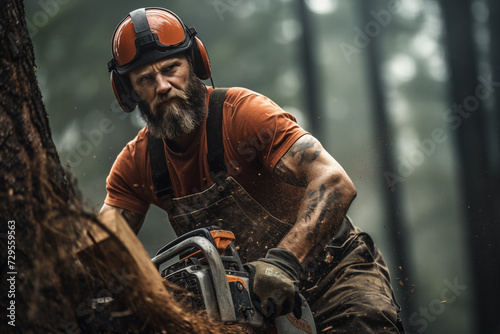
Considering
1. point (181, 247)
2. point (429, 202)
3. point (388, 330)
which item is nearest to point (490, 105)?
point (429, 202)

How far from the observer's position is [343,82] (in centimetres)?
736

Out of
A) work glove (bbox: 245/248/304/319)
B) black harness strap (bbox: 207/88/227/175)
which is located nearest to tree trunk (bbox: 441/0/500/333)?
black harness strap (bbox: 207/88/227/175)

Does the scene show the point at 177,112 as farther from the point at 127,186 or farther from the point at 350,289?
the point at 350,289

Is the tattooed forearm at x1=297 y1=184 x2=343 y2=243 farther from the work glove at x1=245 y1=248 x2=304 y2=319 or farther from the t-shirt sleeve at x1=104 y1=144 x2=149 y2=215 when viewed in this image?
the t-shirt sleeve at x1=104 y1=144 x2=149 y2=215

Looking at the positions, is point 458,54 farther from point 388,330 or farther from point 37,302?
point 37,302

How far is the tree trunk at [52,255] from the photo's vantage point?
3.67 ft

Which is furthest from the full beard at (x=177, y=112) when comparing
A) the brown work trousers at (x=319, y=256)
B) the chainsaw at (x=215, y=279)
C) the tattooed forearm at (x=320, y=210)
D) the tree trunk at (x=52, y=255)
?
the tree trunk at (x=52, y=255)

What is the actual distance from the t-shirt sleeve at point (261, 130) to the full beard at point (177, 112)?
0.21 metres

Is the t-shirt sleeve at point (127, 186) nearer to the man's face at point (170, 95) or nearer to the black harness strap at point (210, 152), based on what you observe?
the black harness strap at point (210, 152)

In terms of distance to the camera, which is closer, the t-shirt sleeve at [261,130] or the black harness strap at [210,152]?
the t-shirt sleeve at [261,130]

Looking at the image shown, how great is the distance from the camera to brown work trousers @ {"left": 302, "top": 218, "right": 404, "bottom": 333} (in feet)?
7.05

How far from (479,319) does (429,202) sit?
2340 millimetres

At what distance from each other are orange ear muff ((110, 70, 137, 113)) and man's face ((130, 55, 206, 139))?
0.17 ft

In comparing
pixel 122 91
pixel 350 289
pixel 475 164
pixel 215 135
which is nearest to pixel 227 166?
pixel 215 135
